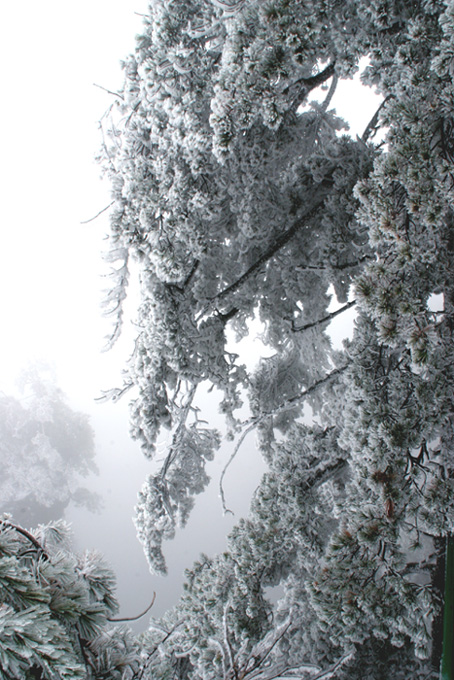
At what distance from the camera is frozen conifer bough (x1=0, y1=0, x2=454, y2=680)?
223cm

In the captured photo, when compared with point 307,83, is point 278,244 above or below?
below

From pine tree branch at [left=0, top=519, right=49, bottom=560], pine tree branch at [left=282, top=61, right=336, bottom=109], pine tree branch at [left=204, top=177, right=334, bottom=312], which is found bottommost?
pine tree branch at [left=0, top=519, right=49, bottom=560]

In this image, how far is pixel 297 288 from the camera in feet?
14.4

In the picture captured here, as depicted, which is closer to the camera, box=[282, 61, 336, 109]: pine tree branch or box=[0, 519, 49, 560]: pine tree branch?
box=[0, 519, 49, 560]: pine tree branch

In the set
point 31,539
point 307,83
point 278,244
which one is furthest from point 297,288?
point 31,539

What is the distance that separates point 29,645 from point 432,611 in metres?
2.60

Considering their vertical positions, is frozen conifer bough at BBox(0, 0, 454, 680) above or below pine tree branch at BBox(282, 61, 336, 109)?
below

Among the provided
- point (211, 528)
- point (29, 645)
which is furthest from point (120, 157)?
point (211, 528)

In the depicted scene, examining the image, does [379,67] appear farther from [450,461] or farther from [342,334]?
[342,334]

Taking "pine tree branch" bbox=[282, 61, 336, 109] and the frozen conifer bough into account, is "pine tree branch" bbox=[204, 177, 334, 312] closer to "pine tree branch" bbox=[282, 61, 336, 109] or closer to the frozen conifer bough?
the frozen conifer bough

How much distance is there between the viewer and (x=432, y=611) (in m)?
2.73

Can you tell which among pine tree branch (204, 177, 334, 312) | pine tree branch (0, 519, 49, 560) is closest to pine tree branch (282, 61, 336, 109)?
pine tree branch (204, 177, 334, 312)

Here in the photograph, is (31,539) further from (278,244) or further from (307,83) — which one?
(307,83)

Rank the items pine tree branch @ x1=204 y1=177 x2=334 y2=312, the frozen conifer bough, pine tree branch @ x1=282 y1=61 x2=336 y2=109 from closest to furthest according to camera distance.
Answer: the frozen conifer bough < pine tree branch @ x1=282 y1=61 x2=336 y2=109 < pine tree branch @ x1=204 y1=177 x2=334 y2=312
